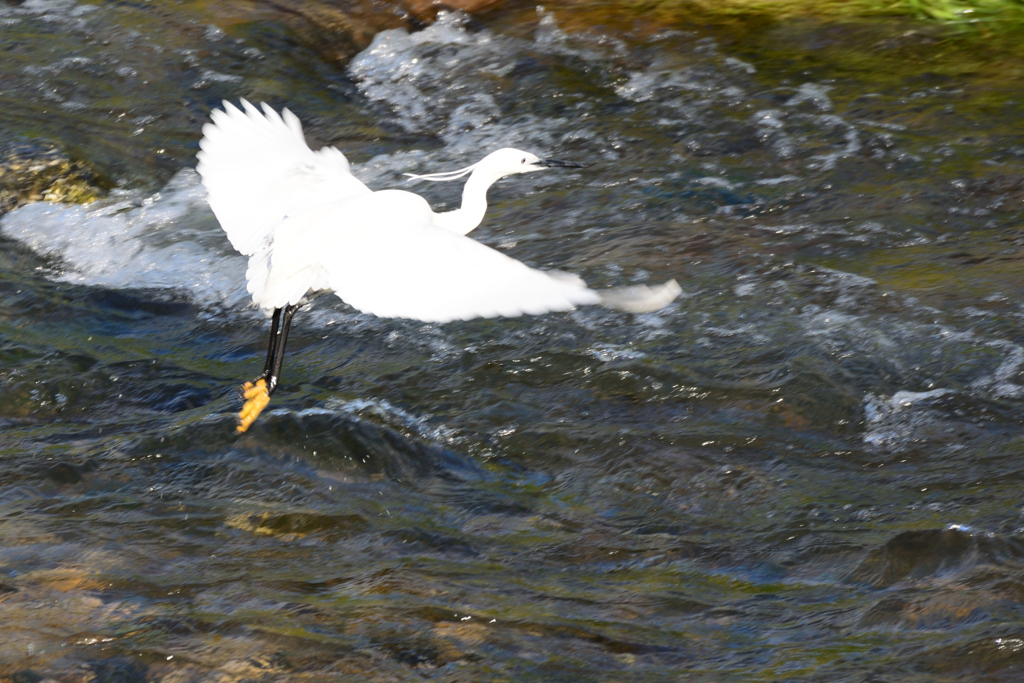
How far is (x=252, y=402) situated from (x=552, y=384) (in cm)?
107

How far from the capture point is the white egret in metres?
3.16

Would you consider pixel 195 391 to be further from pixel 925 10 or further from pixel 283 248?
pixel 925 10

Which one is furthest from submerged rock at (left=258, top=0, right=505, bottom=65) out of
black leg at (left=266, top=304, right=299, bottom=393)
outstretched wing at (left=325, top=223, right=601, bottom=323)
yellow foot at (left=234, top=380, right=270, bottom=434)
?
outstretched wing at (left=325, top=223, right=601, bottom=323)

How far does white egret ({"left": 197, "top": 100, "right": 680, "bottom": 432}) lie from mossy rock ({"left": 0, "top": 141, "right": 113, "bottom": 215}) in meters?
2.01

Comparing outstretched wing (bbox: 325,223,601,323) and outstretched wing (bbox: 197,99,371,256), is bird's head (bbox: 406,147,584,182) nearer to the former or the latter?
outstretched wing (bbox: 197,99,371,256)

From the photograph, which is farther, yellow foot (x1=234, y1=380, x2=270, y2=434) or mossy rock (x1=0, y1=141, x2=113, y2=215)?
mossy rock (x1=0, y1=141, x2=113, y2=215)

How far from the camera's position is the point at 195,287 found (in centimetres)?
528

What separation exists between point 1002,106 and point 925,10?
1444mm

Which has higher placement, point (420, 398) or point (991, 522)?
point (991, 522)

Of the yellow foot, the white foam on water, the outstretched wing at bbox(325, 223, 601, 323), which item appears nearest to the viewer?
the outstretched wing at bbox(325, 223, 601, 323)

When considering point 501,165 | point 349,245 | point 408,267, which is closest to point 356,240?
point 349,245

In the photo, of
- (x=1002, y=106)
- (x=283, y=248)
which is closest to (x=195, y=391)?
(x=283, y=248)

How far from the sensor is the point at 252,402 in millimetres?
3922

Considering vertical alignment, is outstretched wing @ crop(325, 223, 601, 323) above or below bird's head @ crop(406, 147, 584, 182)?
above
